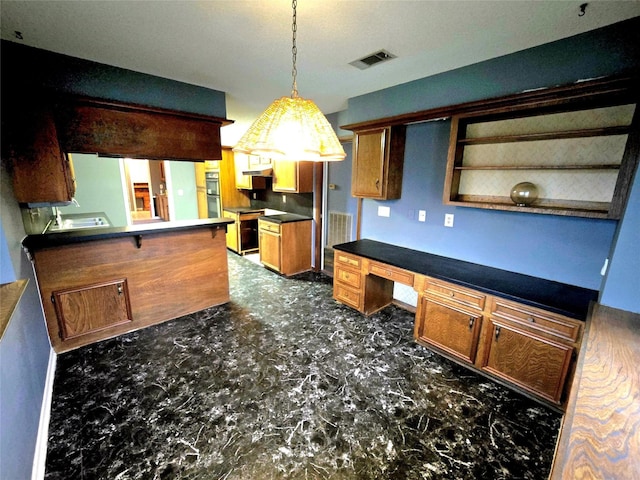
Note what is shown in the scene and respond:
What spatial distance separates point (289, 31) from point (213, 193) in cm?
457

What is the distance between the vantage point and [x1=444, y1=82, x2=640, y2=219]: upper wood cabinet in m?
1.79

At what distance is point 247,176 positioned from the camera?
17.5ft

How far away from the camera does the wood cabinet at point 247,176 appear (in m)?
5.19

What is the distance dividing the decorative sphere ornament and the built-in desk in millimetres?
632

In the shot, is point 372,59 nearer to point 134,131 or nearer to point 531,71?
point 531,71

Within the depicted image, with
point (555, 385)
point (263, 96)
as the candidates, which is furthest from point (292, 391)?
point (263, 96)

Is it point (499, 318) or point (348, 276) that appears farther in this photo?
point (348, 276)

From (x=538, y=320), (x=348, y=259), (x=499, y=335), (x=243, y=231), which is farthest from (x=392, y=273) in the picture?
(x=243, y=231)

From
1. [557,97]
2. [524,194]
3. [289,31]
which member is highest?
[289,31]

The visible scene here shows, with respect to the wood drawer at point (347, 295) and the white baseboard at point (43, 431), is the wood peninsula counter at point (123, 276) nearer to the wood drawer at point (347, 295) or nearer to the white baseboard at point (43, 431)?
the white baseboard at point (43, 431)

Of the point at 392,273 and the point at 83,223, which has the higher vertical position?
the point at 83,223

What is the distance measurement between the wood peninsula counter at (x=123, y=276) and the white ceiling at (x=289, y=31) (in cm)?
154

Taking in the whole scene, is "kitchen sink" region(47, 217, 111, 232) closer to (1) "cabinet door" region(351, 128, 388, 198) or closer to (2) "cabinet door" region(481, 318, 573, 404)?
(1) "cabinet door" region(351, 128, 388, 198)

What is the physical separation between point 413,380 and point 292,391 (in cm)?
96
